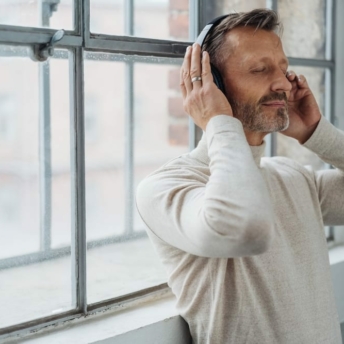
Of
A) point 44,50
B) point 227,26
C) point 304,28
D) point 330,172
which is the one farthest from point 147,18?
point 304,28

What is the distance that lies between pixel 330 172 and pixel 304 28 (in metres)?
0.75

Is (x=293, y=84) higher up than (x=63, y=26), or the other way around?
(x=63, y=26)

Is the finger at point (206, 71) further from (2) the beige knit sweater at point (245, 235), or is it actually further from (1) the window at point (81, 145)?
(1) the window at point (81, 145)

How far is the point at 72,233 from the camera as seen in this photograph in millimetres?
1390

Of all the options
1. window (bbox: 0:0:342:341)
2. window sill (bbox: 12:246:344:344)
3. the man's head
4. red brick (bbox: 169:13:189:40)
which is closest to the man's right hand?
the man's head

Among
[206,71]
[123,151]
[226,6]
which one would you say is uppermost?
[226,6]

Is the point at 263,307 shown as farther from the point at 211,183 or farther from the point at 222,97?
the point at 222,97

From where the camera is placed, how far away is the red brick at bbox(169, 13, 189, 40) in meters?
1.64

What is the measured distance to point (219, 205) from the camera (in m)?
1.08

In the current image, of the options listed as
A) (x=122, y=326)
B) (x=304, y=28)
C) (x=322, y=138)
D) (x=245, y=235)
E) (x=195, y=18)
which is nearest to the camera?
(x=245, y=235)

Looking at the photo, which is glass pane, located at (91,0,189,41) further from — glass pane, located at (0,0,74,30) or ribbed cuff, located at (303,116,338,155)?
ribbed cuff, located at (303,116,338,155)

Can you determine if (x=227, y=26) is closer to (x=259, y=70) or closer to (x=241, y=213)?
(x=259, y=70)

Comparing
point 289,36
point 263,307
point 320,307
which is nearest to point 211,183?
point 263,307

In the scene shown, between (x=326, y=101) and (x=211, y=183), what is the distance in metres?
1.23
